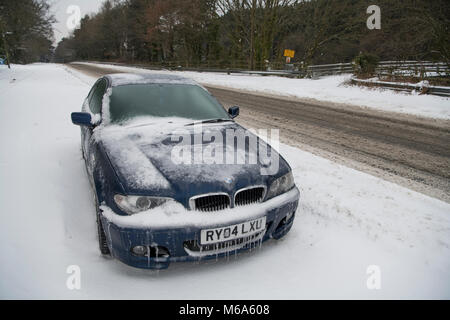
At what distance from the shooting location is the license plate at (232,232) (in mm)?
2018

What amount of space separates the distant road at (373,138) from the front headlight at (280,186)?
2235 millimetres

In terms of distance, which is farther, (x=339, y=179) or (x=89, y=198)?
(x=339, y=179)

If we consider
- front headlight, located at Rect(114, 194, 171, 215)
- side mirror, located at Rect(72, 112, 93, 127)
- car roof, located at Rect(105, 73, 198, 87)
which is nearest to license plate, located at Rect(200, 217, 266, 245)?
front headlight, located at Rect(114, 194, 171, 215)

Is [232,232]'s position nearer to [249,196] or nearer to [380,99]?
[249,196]

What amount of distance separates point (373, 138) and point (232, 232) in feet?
17.2

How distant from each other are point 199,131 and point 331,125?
5405mm

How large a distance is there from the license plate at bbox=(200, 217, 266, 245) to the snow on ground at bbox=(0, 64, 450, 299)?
0.35 m

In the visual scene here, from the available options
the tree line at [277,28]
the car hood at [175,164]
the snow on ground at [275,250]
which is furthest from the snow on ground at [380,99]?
the car hood at [175,164]

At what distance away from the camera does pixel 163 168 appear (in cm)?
219

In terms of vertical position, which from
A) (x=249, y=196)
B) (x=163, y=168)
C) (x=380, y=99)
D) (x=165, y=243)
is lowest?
(x=165, y=243)

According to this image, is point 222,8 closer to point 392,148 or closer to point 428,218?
point 392,148

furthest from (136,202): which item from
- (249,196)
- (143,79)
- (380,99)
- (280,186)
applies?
(380,99)
